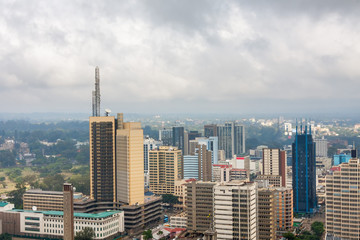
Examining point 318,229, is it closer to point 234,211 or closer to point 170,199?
point 234,211

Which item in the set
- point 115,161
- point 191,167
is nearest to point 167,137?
point 191,167

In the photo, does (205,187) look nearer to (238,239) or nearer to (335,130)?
(238,239)

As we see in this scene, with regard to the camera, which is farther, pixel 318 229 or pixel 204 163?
pixel 204 163

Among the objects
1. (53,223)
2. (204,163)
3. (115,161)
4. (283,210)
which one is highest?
(115,161)

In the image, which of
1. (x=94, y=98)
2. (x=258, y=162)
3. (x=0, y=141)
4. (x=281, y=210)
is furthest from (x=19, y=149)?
(x=281, y=210)

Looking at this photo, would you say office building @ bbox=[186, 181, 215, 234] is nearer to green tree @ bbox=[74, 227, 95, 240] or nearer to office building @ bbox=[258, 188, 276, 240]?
office building @ bbox=[258, 188, 276, 240]

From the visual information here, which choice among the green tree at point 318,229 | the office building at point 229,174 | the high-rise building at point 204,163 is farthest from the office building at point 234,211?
the high-rise building at point 204,163

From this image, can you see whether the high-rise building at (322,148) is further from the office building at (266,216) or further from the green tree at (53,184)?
the office building at (266,216)
